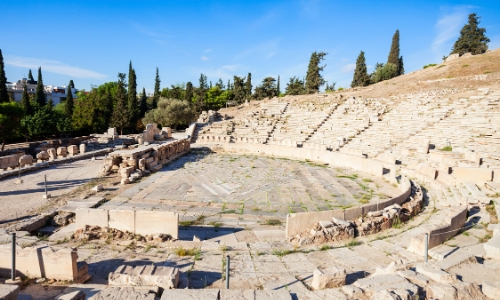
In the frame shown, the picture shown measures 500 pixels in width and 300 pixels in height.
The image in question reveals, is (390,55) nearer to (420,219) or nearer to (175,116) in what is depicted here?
(175,116)

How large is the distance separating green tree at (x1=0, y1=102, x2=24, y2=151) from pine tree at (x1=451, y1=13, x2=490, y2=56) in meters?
61.2

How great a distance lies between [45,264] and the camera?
4.64 metres

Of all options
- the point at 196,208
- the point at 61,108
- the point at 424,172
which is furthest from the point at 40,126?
the point at 424,172

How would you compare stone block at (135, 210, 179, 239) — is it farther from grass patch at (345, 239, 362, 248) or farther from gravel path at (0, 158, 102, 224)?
gravel path at (0, 158, 102, 224)

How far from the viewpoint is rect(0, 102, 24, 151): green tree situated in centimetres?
2539

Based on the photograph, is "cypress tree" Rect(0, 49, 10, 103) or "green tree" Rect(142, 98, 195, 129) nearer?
"cypress tree" Rect(0, 49, 10, 103)

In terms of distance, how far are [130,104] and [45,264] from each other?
4031 centimetres

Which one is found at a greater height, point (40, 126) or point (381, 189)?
point (40, 126)

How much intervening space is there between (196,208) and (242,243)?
3288 millimetres

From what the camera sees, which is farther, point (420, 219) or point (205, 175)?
point (205, 175)

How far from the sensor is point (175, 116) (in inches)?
1538

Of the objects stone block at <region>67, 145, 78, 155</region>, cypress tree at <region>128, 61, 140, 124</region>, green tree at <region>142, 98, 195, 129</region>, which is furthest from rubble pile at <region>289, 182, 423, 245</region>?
cypress tree at <region>128, 61, 140, 124</region>

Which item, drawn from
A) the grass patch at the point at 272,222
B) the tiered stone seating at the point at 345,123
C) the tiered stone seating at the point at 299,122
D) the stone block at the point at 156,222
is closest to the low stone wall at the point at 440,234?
the grass patch at the point at 272,222

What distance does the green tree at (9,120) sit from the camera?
2539 cm
